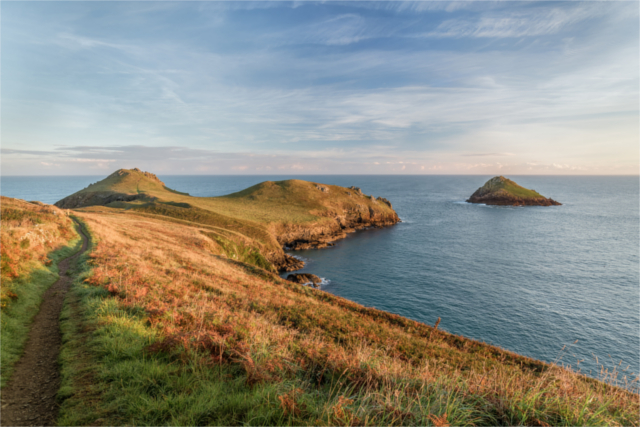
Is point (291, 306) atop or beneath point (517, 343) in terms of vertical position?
atop

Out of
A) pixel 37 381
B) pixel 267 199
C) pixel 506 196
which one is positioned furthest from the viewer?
pixel 506 196

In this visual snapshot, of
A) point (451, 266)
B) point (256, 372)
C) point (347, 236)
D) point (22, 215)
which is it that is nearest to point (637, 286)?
point (451, 266)

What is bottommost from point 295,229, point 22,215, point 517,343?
point 517,343

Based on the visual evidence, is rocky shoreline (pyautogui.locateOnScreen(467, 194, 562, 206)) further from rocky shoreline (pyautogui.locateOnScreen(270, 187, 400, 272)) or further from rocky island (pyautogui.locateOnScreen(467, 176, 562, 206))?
rocky shoreline (pyautogui.locateOnScreen(270, 187, 400, 272))

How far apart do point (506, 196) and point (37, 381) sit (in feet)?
700

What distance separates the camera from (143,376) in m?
7.32

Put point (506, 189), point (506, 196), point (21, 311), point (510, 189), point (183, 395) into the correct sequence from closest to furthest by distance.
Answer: point (183, 395)
point (21, 311)
point (506, 196)
point (506, 189)
point (510, 189)

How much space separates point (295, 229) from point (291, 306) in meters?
63.8

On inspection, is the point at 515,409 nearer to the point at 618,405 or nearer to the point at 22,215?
the point at 618,405

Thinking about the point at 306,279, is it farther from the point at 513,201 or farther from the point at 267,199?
the point at 513,201

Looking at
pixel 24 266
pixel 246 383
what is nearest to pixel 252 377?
pixel 246 383

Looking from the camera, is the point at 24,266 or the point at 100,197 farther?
the point at 100,197

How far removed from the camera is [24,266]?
54.7ft

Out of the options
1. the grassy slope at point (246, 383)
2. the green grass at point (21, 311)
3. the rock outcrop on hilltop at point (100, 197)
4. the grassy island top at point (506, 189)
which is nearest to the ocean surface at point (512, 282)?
the grassy slope at point (246, 383)
